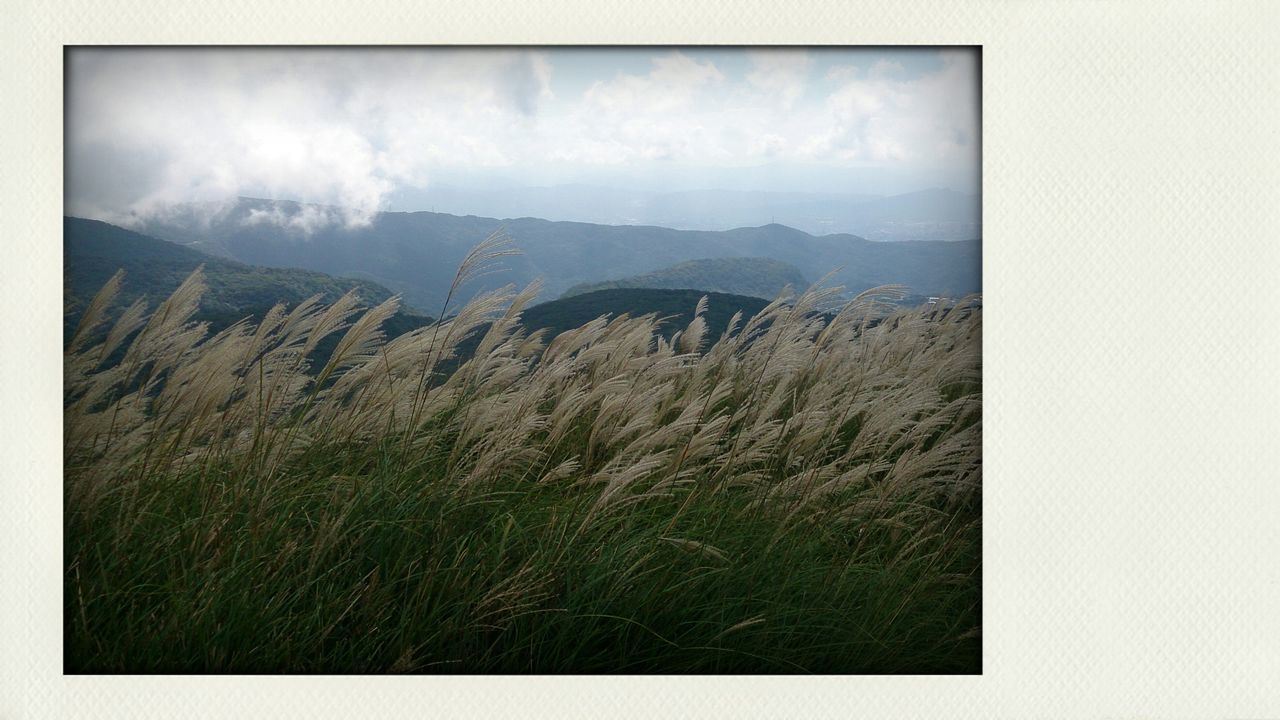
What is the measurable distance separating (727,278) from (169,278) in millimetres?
1690

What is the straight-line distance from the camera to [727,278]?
250cm

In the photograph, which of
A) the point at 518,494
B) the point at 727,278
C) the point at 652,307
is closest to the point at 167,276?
the point at 518,494

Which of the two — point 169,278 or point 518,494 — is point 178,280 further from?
point 518,494

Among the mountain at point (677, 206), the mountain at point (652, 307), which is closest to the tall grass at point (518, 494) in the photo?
the mountain at point (652, 307)

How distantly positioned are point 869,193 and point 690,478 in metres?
1.04

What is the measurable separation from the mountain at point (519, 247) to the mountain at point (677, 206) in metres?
0.03

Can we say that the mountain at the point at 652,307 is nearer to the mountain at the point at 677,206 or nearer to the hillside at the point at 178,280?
the mountain at the point at 677,206

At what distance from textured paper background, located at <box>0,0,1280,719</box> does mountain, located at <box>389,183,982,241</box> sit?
376mm

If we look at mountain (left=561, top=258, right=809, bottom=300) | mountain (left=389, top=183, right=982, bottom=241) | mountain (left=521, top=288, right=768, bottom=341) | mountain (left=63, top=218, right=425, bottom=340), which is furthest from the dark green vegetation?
mountain (left=561, top=258, right=809, bottom=300)

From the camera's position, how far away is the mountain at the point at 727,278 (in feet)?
8.17

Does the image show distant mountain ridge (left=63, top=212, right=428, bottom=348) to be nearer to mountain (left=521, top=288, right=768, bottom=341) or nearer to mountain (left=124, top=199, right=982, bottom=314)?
mountain (left=124, top=199, right=982, bottom=314)
